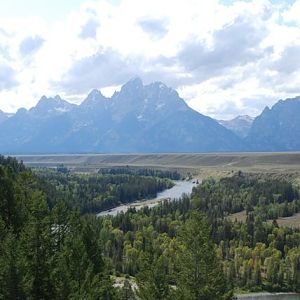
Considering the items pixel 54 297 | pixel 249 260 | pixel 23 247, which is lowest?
pixel 249 260

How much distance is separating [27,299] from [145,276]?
38.3 feet

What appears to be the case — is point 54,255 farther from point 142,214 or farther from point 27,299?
point 142,214

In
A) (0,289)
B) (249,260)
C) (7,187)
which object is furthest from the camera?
(249,260)

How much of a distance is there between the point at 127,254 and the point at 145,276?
78232mm

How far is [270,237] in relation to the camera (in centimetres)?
14600

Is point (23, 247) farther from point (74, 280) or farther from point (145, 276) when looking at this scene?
point (145, 276)

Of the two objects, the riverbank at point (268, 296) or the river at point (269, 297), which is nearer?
the river at point (269, 297)

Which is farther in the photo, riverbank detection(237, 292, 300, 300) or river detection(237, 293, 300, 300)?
riverbank detection(237, 292, 300, 300)

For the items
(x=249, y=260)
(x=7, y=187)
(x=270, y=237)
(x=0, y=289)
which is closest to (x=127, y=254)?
(x=249, y=260)

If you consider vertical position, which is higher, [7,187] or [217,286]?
[7,187]

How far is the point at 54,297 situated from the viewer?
154ft

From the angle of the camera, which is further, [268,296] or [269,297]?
[268,296]

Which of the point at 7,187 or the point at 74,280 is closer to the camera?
the point at 74,280

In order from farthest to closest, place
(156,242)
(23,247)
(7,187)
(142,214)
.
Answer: (142,214) < (156,242) < (7,187) < (23,247)
